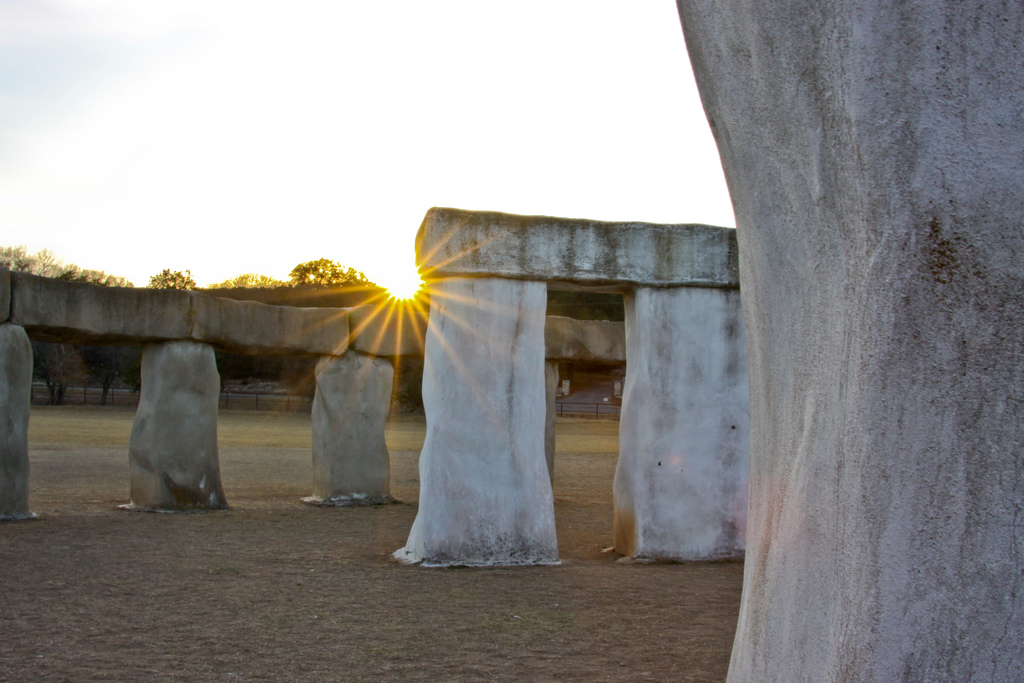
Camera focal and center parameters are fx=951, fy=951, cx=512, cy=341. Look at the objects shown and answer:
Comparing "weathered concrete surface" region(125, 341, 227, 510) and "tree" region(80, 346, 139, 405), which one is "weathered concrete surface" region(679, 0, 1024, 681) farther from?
"tree" region(80, 346, 139, 405)

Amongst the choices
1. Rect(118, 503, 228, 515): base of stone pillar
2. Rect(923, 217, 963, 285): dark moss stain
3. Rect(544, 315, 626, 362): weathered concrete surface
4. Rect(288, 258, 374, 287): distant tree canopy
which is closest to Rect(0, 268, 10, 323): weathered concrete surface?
Rect(118, 503, 228, 515): base of stone pillar

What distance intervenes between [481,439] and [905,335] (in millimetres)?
5840

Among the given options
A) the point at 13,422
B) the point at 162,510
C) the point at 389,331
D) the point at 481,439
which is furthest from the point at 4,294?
the point at 481,439

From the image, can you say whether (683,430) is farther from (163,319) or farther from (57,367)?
(57,367)

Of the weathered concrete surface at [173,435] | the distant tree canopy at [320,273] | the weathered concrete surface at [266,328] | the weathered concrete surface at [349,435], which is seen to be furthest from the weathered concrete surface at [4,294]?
the distant tree canopy at [320,273]

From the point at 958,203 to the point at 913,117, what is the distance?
22cm

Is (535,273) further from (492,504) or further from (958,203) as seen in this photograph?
(958,203)

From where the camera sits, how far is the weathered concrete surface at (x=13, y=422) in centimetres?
982

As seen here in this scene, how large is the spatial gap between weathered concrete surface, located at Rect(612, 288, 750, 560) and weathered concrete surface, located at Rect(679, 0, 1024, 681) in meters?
6.03

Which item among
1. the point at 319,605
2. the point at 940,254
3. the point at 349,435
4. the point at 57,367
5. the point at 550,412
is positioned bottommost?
the point at 319,605

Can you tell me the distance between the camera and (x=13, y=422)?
9914 millimetres

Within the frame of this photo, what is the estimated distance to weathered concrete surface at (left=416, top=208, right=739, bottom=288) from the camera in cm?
782

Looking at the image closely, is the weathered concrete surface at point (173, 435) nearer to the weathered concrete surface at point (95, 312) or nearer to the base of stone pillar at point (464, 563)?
the weathered concrete surface at point (95, 312)

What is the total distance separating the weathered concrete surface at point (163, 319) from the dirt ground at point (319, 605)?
2.04 metres
